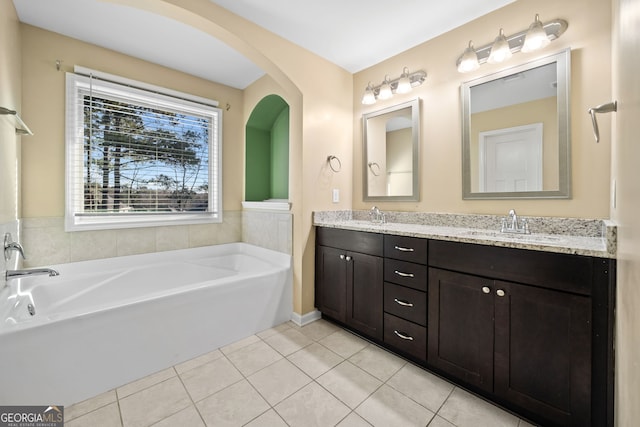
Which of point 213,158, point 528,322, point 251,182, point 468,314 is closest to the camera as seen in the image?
point 528,322

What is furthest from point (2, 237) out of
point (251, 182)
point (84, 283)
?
point (251, 182)

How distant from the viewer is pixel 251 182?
3307mm

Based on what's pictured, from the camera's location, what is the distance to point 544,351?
49.2 inches

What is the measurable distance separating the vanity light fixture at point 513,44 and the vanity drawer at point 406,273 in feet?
4.83

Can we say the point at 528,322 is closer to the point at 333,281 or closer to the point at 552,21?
the point at 333,281

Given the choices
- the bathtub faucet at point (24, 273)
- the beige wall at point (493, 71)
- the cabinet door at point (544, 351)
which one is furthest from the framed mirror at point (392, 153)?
the bathtub faucet at point (24, 273)

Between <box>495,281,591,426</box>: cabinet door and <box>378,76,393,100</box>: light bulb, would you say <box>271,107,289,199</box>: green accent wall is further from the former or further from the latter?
<box>495,281,591,426</box>: cabinet door

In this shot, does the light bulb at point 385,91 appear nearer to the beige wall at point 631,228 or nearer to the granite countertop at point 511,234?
the granite countertop at point 511,234

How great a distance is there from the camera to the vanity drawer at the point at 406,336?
171 centimetres

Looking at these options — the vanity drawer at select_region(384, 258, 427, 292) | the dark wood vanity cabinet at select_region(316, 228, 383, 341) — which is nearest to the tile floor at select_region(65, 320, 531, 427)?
the dark wood vanity cabinet at select_region(316, 228, 383, 341)

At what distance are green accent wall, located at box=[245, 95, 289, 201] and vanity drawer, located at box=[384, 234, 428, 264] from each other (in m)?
1.62

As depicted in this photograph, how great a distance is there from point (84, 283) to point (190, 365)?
4.08 feet

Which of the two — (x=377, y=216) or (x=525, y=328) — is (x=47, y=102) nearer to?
(x=377, y=216)

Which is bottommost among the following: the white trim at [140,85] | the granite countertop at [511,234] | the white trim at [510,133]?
the granite countertop at [511,234]
